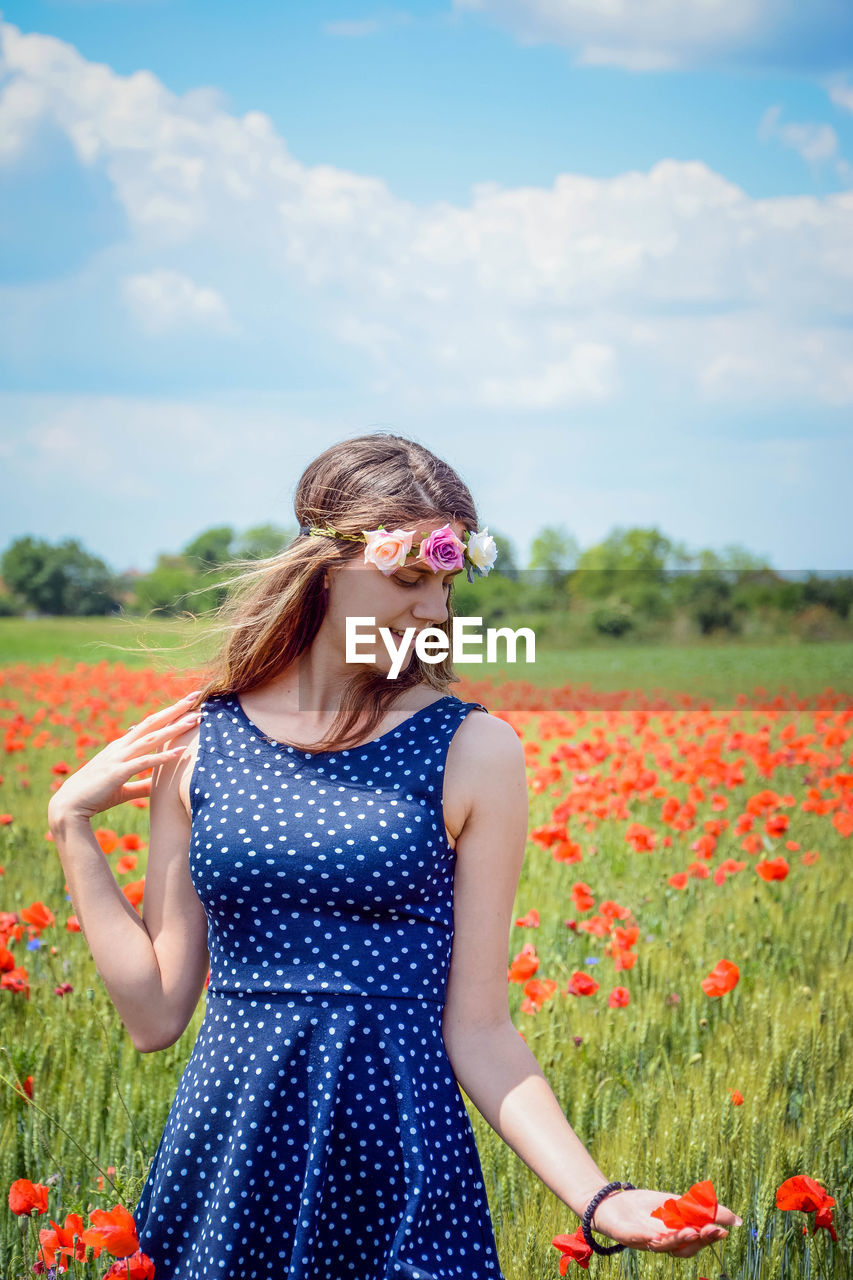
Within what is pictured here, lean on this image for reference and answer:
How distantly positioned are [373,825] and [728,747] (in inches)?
255

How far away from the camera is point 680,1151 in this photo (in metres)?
2.77

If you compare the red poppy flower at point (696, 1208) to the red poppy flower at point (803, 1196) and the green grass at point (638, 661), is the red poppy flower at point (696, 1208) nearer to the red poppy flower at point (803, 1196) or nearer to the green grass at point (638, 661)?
the red poppy flower at point (803, 1196)

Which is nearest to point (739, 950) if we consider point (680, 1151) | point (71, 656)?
point (680, 1151)

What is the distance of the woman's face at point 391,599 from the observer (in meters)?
1.89

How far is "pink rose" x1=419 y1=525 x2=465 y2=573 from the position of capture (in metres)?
1.90

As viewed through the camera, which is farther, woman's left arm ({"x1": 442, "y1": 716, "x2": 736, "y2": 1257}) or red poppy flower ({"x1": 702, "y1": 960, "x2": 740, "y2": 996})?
red poppy flower ({"x1": 702, "y1": 960, "x2": 740, "y2": 996})

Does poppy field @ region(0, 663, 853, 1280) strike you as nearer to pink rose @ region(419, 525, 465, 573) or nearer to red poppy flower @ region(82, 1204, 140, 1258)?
red poppy flower @ region(82, 1204, 140, 1258)

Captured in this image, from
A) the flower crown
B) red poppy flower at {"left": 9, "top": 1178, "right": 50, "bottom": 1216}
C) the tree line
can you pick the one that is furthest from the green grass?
red poppy flower at {"left": 9, "top": 1178, "right": 50, "bottom": 1216}

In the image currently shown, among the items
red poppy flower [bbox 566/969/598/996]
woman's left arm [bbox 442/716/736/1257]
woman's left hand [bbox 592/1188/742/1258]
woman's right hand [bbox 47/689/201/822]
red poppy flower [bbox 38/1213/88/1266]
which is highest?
woman's right hand [bbox 47/689/201/822]

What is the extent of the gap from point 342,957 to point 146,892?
406 millimetres

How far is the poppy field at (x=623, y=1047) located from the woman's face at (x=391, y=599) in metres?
0.51

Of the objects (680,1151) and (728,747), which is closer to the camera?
(680,1151)

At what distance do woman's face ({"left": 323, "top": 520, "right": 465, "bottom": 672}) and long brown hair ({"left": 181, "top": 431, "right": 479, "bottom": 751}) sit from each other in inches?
1.5

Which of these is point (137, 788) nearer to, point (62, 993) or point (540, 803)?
point (62, 993)
